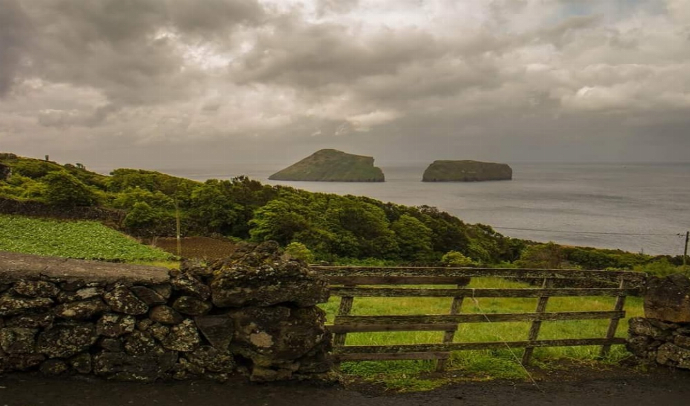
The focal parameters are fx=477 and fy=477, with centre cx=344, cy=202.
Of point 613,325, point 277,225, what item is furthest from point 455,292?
point 277,225

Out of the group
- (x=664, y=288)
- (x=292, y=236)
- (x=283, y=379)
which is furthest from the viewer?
(x=292, y=236)

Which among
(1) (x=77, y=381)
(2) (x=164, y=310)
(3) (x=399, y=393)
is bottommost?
(1) (x=77, y=381)

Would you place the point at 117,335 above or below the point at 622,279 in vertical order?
below

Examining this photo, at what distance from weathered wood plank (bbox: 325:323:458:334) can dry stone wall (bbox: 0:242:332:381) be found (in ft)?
1.11

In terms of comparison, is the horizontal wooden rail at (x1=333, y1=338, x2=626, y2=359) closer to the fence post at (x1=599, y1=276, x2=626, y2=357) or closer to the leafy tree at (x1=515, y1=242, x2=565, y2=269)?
the fence post at (x1=599, y1=276, x2=626, y2=357)

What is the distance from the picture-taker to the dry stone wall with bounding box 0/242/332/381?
546 cm

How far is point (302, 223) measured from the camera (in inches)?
1811

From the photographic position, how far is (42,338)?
17.9ft

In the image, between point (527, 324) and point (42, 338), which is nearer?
point (42, 338)

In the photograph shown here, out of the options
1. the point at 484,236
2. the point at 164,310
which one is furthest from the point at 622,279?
the point at 484,236

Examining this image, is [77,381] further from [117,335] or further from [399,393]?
[399,393]

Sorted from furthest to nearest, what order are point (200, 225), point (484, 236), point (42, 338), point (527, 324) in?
point (484, 236)
point (200, 225)
point (527, 324)
point (42, 338)

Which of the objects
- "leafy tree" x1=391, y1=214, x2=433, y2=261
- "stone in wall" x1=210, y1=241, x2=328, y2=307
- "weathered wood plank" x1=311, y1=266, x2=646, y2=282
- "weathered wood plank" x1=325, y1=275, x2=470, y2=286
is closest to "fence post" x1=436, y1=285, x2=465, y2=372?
"weathered wood plank" x1=325, y1=275, x2=470, y2=286

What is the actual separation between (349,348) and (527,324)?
7.34 meters
